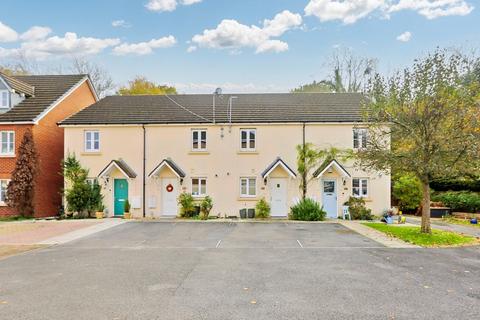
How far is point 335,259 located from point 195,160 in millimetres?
13533

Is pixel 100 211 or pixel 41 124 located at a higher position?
pixel 41 124

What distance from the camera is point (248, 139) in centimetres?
2259

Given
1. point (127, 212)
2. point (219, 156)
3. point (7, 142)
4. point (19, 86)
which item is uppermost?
point (19, 86)

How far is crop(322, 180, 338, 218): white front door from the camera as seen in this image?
2202cm

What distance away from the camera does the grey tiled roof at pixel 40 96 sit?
880 inches

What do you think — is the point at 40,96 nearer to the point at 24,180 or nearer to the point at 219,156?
the point at 24,180

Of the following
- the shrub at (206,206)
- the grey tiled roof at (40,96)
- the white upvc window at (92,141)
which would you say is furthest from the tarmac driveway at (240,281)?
the grey tiled roof at (40,96)

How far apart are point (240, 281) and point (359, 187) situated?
1569 centimetres

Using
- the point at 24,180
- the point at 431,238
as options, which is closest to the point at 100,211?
the point at 24,180

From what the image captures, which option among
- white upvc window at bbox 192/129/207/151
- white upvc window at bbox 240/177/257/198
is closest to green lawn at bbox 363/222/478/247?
white upvc window at bbox 240/177/257/198

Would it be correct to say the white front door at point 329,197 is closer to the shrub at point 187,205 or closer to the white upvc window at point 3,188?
the shrub at point 187,205

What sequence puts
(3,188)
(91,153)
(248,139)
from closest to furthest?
(3,188) → (248,139) → (91,153)

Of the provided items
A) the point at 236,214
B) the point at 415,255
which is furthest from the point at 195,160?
the point at 415,255

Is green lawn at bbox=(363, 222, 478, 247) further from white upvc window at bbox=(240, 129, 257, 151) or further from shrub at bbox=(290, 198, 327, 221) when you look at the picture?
white upvc window at bbox=(240, 129, 257, 151)
